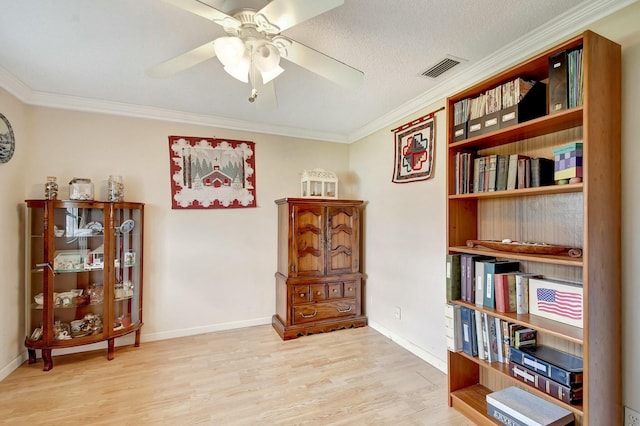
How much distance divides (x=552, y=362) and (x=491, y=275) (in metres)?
0.51

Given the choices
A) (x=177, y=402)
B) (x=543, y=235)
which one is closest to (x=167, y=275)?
(x=177, y=402)

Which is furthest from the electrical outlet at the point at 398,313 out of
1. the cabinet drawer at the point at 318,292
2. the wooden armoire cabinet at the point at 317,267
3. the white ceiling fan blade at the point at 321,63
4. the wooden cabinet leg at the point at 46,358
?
the wooden cabinet leg at the point at 46,358

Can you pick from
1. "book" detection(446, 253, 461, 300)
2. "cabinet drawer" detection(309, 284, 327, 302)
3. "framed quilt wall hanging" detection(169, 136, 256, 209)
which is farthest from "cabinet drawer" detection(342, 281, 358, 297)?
"book" detection(446, 253, 461, 300)

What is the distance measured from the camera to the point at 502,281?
5.93ft

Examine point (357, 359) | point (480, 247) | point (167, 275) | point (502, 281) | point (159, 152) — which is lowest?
point (357, 359)

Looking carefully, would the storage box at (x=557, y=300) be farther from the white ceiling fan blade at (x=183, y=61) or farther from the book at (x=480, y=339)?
the white ceiling fan blade at (x=183, y=61)

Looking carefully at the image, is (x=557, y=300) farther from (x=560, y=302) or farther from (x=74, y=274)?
(x=74, y=274)

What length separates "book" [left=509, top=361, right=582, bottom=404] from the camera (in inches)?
57.2

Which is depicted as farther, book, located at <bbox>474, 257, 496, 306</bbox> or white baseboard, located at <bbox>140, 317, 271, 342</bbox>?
white baseboard, located at <bbox>140, 317, 271, 342</bbox>

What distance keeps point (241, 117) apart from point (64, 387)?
2.81 meters

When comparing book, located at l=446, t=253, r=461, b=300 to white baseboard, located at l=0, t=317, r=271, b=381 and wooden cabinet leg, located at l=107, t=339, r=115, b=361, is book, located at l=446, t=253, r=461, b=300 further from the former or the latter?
wooden cabinet leg, located at l=107, t=339, r=115, b=361

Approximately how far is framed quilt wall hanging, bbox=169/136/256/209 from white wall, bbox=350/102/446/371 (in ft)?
4.63

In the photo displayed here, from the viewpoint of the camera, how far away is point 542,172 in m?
1.66

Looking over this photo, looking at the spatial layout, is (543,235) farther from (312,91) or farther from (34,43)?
(34,43)
